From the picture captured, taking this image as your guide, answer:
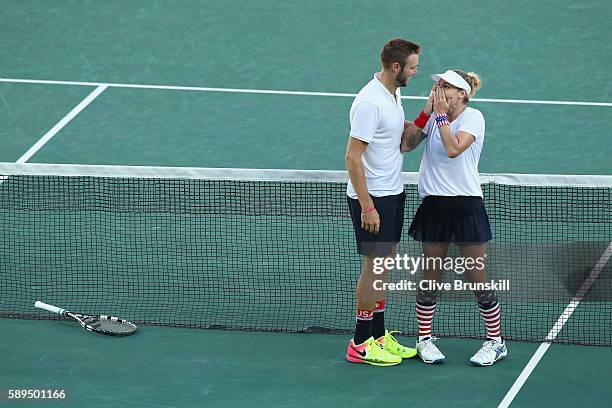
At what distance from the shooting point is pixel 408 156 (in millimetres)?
12867

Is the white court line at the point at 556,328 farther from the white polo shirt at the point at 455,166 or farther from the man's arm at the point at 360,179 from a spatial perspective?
the man's arm at the point at 360,179

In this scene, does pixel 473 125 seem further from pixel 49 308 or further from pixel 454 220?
pixel 49 308

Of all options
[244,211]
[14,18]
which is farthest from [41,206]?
[14,18]

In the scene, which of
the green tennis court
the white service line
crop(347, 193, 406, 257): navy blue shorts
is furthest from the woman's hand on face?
the white service line

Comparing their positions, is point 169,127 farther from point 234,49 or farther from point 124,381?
point 124,381

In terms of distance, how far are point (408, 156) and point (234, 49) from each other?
11.7 feet

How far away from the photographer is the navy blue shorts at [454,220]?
812 centimetres

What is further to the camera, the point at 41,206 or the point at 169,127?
the point at 169,127

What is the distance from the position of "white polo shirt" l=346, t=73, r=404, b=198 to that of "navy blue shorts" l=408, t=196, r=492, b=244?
29cm

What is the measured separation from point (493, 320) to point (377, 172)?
1371mm

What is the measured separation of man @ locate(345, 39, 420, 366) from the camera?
311 inches

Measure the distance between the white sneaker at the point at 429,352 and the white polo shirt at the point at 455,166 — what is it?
3.62ft

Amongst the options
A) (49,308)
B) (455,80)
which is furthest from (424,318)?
(49,308)

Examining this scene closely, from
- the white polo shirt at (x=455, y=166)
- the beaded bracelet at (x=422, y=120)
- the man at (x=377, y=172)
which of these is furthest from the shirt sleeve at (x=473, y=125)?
the man at (x=377, y=172)
